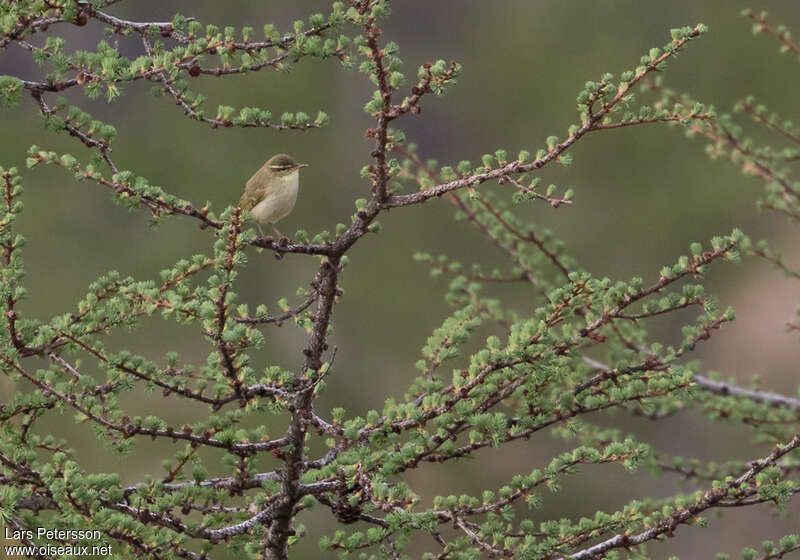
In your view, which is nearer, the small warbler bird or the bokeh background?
the small warbler bird

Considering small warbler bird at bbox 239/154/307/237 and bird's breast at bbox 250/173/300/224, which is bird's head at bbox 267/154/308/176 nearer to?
small warbler bird at bbox 239/154/307/237

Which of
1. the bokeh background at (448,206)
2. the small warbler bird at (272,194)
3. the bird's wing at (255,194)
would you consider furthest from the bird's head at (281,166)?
the bokeh background at (448,206)

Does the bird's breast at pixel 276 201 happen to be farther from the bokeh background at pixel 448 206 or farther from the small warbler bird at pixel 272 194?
the bokeh background at pixel 448 206

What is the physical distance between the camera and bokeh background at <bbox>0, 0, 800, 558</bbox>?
17.9m

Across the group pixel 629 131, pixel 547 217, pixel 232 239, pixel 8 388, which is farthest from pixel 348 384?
pixel 232 239

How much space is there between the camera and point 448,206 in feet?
61.9

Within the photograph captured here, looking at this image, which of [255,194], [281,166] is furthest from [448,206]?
[255,194]

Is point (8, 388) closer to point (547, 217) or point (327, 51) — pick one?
point (327, 51)

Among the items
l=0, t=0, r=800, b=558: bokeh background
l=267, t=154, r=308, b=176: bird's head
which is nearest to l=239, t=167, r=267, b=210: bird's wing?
l=267, t=154, r=308, b=176: bird's head

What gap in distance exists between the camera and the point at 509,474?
1717 centimetres

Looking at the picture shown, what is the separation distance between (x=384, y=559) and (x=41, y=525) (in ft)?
4.45

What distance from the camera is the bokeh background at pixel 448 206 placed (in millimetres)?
17938

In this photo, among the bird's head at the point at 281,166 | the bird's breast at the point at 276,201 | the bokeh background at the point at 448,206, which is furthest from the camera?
the bokeh background at the point at 448,206

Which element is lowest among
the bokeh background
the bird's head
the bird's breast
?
the bird's breast
